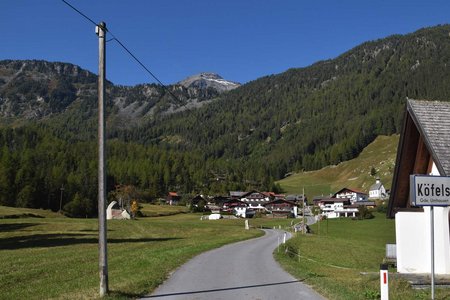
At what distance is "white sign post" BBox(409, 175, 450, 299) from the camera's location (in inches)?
455

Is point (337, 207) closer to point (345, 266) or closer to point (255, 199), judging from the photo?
point (255, 199)

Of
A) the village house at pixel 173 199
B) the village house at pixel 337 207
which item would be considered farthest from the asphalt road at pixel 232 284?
the village house at pixel 173 199

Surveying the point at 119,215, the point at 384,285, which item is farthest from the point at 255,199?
the point at 384,285

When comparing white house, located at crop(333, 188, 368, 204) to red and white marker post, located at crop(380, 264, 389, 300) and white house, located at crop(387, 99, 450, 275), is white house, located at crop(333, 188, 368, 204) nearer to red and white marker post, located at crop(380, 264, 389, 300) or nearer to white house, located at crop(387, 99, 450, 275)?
white house, located at crop(387, 99, 450, 275)

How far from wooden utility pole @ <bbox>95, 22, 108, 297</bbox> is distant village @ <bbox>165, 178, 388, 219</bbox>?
140 metres

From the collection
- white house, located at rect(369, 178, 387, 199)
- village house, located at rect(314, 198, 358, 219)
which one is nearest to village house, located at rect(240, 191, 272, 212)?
village house, located at rect(314, 198, 358, 219)

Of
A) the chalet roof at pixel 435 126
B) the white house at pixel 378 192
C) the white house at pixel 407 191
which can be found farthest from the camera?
the white house at pixel 378 192

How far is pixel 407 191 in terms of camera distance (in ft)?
67.3

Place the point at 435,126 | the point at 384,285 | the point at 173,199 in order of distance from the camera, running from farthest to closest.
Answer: the point at 173,199 → the point at 435,126 → the point at 384,285

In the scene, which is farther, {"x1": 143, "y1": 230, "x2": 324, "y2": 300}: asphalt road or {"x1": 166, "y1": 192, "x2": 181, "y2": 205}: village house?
{"x1": 166, "y1": 192, "x2": 181, "y2": 205}: village house

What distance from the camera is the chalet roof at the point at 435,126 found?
17.2 metres

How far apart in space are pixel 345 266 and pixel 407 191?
17.2 m

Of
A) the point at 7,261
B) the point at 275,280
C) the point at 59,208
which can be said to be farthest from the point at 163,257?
the point at 59,208

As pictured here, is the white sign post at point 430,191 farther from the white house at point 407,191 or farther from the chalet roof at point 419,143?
the white house at point 407,191
